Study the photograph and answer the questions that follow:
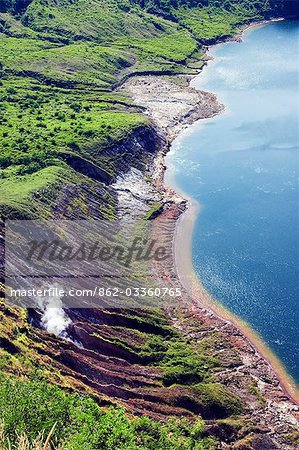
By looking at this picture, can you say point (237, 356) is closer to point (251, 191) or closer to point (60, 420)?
point (60, 420)

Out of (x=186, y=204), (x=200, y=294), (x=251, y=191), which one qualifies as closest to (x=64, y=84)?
(x=186, y=204)

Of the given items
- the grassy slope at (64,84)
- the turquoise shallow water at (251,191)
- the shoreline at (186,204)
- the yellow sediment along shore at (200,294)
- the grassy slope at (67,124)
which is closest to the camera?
the grassy slope at (67,124)

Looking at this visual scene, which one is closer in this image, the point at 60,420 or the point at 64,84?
the point at 60,420

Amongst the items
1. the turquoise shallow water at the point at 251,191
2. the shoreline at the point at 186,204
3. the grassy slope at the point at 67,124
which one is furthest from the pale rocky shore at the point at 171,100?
the grassy slope at the point at 67,124

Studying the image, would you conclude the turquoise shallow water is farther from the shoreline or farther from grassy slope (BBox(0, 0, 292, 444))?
grassy slope (BBox(0, 0, 292, 444))

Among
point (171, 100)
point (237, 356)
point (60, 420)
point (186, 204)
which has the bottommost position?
point (237, 356)

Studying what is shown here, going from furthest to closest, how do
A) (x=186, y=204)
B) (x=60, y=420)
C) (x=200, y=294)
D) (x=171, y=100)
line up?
(x=171, y=100) < (x=186, y=204) < (x=200, y=294) < (x=60, y=420)

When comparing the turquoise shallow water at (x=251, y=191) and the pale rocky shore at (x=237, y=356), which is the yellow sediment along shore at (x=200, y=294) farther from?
the turquoise shallow water at (x=251, y=191)

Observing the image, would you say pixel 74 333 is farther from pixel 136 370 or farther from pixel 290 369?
pixel 290 369
